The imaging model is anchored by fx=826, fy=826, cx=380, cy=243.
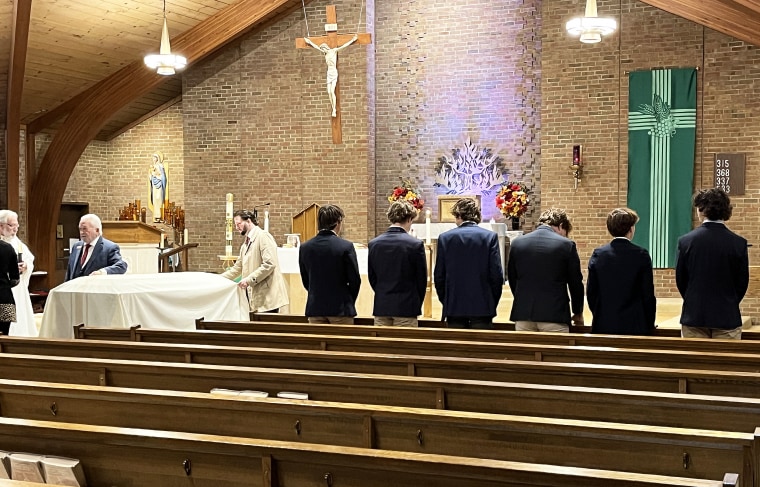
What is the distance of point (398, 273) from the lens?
5082 millimetres

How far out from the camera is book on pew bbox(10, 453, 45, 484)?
2.39 metres

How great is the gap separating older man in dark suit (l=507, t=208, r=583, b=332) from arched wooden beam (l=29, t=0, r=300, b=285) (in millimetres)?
8309

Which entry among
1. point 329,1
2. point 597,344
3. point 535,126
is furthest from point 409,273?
point 329,1

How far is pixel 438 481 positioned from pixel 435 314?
26.4ft

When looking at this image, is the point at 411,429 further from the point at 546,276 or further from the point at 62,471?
the point at 546,276

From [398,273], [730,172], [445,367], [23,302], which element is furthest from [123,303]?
Answer: [730,172]

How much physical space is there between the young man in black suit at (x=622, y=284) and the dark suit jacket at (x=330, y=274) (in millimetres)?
1532

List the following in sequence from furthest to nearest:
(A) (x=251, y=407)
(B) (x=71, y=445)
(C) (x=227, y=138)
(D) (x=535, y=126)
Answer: (C) (x=227, y=138) → (D) (x=535, y=126) → (A) (x=251, y=407) → (B) (x=71, y=445)

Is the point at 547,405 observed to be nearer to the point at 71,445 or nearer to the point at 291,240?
the point at 71,445

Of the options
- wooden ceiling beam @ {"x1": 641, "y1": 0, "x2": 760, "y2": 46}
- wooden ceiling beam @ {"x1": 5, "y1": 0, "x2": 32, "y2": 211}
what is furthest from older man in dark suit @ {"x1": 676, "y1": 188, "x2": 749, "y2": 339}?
wooden ceiling beam @ {"x1": 5, "y1": 0, "x2": 32, "y2": 211}

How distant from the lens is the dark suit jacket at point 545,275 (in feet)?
15.2

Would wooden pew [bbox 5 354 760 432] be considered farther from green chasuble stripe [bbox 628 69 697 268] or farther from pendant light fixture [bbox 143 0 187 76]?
green chasuble stripe [bbox 628 69 697 268]

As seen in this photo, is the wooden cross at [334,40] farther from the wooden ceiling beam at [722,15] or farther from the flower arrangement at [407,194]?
the wooden ceiling beam at [722,15]

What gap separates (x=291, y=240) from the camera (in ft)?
32.1
